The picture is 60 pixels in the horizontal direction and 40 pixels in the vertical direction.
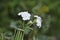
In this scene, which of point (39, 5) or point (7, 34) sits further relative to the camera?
point (39, 5)

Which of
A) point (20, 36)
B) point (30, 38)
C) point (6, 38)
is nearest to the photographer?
point (20, 36)

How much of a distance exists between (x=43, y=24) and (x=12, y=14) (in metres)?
0.58

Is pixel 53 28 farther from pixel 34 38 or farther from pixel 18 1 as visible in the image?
pixel 34 38

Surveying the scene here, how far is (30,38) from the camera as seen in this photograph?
291cm

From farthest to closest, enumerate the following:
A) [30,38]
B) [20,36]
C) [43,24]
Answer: [43,24] < [30,38] < [20,36]

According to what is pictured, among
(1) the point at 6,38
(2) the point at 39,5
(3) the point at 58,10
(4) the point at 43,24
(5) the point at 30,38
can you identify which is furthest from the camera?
(3) the point at 58,10

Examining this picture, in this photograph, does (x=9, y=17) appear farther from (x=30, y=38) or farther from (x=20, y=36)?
(x=20, y=36)

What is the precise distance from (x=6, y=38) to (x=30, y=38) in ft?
0.98

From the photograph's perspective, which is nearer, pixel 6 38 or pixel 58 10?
pixel 6 38

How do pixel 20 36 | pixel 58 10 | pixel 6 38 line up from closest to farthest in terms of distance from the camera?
pixel 20 36
pixel 6 38
pixel 58 10

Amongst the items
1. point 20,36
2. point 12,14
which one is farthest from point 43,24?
point 20,36

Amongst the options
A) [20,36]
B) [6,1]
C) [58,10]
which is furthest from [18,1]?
[20,36]

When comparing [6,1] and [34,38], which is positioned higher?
[6,1]

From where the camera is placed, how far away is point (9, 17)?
3.71 meters
